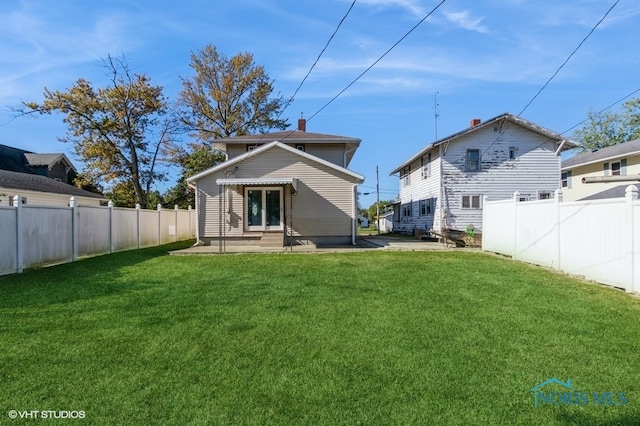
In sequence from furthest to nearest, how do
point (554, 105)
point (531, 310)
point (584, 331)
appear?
1. point (554, 105)
2. point (531, 310)
3. point (584, 331)

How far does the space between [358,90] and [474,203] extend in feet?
38.5

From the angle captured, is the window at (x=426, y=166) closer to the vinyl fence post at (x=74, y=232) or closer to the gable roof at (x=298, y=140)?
the gable roof at (x=298, y=140)

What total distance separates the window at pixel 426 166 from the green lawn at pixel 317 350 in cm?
1523

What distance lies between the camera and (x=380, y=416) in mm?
2811

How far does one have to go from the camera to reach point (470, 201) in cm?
2016

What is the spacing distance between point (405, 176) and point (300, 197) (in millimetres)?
14624

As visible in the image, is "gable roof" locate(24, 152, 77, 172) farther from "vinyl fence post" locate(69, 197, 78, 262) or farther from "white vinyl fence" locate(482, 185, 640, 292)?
"white vinyl fence" locate(482, 185, 640, 292)

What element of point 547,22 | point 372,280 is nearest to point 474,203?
point 547,22

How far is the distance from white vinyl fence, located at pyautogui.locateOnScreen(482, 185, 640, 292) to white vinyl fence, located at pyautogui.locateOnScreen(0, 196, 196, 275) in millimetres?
11993

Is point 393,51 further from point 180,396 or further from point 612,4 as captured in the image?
point 180,396

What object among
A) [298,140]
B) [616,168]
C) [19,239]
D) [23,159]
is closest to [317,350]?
[19,239]

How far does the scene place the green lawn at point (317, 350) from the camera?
9.60 feet

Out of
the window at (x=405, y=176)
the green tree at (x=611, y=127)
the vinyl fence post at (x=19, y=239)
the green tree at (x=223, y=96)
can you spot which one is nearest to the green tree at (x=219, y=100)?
the green tree at (x=223, y=96)

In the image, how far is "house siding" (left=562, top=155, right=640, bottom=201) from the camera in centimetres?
2125
